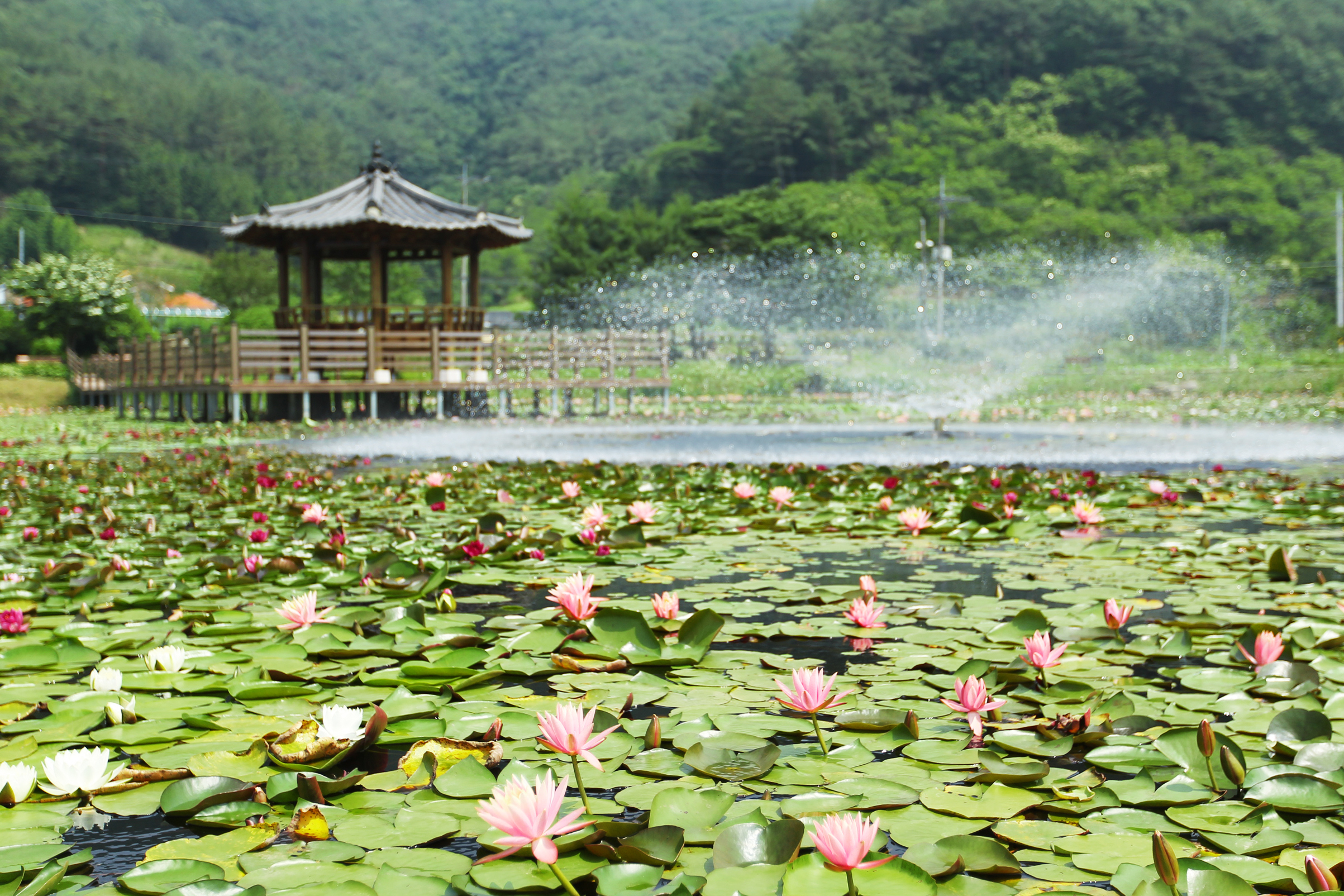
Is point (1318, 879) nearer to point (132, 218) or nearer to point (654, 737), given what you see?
point (654, 737)

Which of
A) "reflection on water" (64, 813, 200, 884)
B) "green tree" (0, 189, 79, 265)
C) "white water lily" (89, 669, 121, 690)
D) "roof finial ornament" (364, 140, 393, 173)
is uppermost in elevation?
"green tree" (0, 189, 79, 265)

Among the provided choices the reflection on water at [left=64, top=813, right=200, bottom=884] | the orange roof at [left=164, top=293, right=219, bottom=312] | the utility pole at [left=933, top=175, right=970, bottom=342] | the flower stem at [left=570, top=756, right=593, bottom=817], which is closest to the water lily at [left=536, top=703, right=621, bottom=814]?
the flower stem at [left=570, top=756, right=593, bottom=817]

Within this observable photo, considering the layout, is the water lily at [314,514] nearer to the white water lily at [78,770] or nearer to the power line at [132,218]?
the white water lily at [78,770]

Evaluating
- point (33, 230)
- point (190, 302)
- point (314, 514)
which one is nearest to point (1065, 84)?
point (190, 302)

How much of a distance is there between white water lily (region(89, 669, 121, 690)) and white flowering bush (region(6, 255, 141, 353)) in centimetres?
2991

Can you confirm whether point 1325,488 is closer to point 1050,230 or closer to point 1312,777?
point 1312,777

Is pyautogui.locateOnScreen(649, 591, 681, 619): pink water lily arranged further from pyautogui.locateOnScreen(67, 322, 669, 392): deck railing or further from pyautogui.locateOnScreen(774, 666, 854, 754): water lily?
pyautogui.locateOnScreen(67, 322, 669, 392): deck railing

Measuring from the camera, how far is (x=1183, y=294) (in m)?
48.7

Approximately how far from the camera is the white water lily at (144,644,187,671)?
7.23 ft

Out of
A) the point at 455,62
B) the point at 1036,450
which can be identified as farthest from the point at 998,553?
the point at 455,62

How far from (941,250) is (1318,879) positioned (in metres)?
36.0

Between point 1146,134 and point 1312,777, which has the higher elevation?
point 1146,134

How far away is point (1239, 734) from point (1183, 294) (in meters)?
52.5

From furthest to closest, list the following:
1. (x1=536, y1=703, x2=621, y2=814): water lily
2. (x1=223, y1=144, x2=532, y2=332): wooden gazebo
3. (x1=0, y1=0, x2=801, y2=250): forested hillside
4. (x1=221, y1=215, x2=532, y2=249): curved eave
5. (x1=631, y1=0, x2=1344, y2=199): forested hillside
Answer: (x1=0, y1=0, x2=801, y2=250): forested hillside → (x1=631, y1=0, x2=1344, y2=199): forested hillside → (x1=223, y1=144, x2=532, y2=332): wooden gazebo → (x1=221, y1=215, x2=532, y2=249): curved eave → (x1=536, y1=703, x2=621, y2=814): water lily
